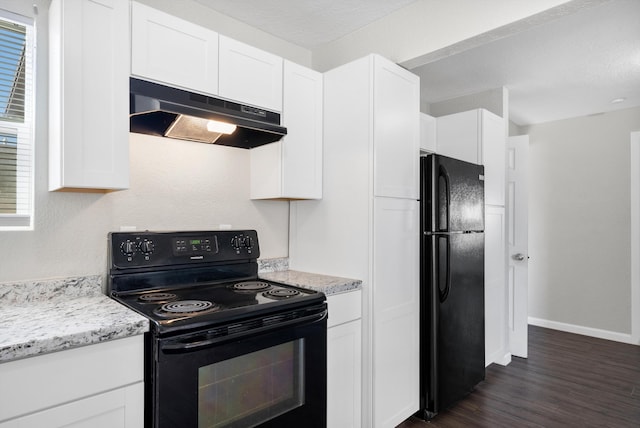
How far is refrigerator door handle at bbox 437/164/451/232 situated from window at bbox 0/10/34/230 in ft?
7.03

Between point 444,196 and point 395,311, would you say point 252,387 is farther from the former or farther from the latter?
point 444,196

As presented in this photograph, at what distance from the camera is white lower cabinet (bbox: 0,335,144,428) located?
3.61ft

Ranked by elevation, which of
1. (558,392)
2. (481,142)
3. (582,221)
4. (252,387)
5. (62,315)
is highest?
(481,142)

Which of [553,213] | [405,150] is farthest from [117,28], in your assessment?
[553,213]

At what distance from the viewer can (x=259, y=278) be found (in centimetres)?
230

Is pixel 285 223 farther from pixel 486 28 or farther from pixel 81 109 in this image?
pixel 486 28

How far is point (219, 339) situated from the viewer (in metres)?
1.45

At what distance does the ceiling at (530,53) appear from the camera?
2.33m

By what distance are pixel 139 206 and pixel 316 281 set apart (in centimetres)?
101

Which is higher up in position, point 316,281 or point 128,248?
point 128,248

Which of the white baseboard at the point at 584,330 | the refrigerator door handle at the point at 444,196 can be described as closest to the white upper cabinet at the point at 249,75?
the refrigerator door handle at the point at 444,196

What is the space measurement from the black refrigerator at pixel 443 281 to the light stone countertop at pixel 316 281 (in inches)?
23.0

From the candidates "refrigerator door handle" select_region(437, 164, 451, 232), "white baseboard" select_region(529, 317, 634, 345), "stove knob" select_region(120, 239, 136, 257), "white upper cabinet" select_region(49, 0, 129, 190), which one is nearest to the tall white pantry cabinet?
"refrigerator door handle" select_region(437, 164, 451, 232)

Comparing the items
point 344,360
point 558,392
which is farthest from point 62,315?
A: point 558,392
